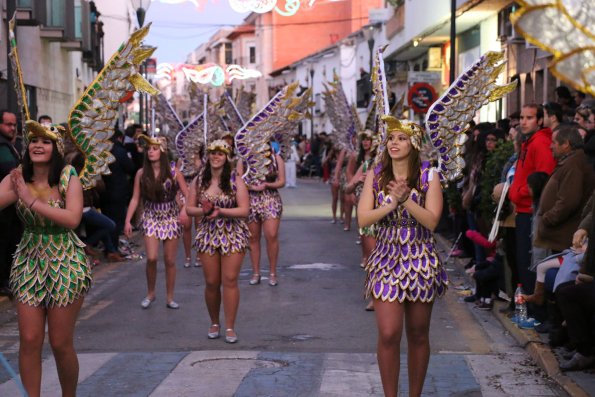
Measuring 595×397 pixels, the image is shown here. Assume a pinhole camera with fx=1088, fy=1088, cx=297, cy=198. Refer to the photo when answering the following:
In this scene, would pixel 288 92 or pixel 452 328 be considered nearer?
pixel 452 328

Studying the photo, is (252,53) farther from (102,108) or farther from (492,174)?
(102,108)

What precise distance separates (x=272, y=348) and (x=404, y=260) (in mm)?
3003

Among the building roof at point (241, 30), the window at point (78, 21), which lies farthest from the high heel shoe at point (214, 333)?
the building roof at point (241, 30)

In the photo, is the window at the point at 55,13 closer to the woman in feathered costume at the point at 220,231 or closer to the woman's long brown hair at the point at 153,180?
the woman's long brown hair at the point at 153,180

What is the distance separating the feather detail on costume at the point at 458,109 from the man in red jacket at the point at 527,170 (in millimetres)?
1221

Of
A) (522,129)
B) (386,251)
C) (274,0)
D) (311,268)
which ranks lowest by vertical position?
(311,268)

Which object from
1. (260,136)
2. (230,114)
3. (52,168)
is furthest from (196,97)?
(52,168)

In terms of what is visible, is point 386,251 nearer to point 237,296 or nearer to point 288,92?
point 237,296

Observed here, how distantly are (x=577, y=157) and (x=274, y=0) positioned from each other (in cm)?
849

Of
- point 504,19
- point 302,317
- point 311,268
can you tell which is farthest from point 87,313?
point 504,19

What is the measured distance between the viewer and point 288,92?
13773 millimetres

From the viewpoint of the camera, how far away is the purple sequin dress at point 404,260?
6.80m

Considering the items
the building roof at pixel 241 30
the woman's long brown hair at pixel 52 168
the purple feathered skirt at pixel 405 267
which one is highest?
the building roof at pixel 241 30

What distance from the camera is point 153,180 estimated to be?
1216 centimetres
